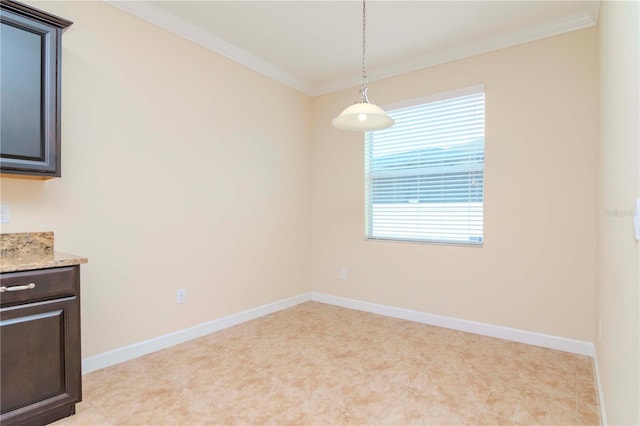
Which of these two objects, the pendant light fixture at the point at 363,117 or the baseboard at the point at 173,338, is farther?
the baseboard at the point at 173,338

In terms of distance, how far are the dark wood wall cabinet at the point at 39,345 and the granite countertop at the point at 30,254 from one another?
0.11 feet

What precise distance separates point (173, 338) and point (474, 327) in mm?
2747

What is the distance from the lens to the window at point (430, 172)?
3344mm

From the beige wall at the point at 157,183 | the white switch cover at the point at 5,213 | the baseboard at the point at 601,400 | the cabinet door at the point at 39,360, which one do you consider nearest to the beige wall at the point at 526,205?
the baseboard at the point at 601,400

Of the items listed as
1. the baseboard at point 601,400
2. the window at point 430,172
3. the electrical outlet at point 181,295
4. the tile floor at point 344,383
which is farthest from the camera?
the window at point 430,172

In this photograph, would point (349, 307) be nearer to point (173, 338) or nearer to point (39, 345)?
point (173, 338)

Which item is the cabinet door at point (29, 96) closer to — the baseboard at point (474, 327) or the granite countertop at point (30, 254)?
the granite countertop at point (30, 254)

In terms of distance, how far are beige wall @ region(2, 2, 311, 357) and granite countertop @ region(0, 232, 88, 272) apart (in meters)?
0.06

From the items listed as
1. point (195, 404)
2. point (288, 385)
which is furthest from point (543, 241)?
point (195, 404)

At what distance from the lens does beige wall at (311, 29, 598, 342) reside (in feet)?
9.23

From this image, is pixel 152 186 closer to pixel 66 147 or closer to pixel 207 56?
pixel 66 147

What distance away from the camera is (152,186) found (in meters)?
2.84

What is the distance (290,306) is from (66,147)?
9.00 ft

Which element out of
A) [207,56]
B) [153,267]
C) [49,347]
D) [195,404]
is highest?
[207,56]
